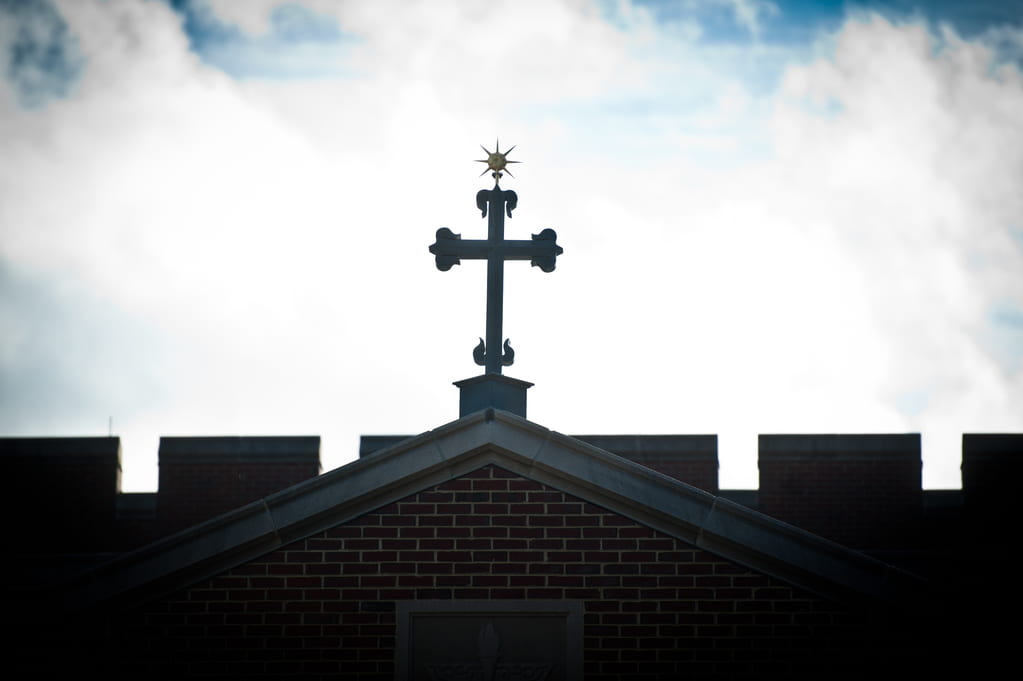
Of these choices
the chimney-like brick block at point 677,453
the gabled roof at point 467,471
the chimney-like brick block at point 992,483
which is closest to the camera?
the gabled roof at point 467,471

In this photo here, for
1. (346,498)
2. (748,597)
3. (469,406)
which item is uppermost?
(469,406)

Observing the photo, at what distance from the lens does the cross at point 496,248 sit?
11336mm

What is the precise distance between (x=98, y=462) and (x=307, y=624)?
6.21m

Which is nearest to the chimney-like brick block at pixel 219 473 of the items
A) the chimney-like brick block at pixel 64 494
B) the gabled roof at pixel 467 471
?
the chimney-like brick block at pixel 64 494

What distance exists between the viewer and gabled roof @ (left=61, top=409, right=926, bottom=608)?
31.5 feet

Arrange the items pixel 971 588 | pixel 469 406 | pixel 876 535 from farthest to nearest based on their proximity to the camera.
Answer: pixel 876 535 < pixel 469 406 < pixel 971 588

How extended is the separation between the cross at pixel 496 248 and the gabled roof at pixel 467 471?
1553 millimetres

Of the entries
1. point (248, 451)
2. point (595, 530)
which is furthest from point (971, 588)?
point (248, 451)

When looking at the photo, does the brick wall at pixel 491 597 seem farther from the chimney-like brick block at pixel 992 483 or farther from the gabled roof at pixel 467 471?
the chimney-like brick block at pixel 992 483

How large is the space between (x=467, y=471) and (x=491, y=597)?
0.93 meters

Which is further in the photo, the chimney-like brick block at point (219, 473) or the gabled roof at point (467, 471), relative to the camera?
the chimney-like brick block at point (219, 473)

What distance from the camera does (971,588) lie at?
30.9 ft

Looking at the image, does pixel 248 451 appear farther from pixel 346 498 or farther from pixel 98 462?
pixel 346 498

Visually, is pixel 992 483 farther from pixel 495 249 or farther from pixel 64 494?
pixel 64 494
